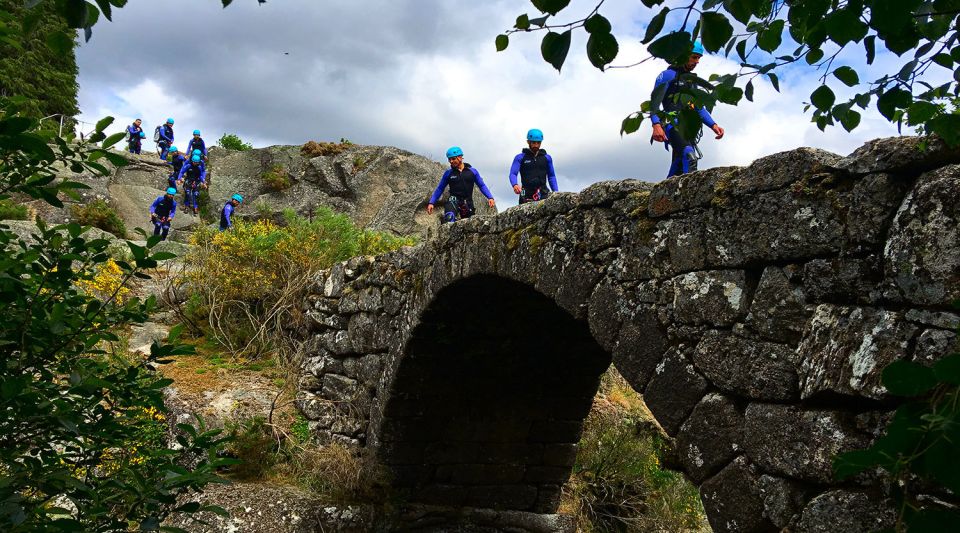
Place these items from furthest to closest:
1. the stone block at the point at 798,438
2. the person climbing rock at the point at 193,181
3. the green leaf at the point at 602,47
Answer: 1. the person climbing rock at the point at 193,181
2. the stone block at the point at 798,438
3. the green leaf at the point at 602,47

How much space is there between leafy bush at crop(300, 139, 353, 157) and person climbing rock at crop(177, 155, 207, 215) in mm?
2854

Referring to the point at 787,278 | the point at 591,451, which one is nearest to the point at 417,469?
the point at 591,451

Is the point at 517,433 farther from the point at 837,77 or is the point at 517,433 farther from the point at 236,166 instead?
the point at 236,166

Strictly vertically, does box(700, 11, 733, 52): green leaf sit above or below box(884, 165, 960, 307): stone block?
above

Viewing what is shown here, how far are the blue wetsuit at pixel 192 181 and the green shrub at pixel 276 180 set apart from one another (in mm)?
1652

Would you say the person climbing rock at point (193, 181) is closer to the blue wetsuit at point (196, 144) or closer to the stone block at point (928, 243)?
the blue wetsuit at point (196, 144)

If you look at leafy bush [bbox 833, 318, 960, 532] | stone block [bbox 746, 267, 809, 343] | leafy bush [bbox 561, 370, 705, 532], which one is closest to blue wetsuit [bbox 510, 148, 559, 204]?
leafy bush [bbox 561, 370, 705, 532]

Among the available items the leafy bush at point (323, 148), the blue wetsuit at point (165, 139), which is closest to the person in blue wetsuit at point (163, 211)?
the leafy bush at point (323, 148)

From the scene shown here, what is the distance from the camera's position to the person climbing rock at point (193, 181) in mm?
19031

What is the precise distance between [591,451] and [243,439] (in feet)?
14.1

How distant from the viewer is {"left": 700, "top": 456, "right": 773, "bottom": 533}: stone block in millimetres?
2975

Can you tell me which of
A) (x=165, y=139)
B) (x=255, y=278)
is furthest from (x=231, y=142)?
(x=255, y=278)

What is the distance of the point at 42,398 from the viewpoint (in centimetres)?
206

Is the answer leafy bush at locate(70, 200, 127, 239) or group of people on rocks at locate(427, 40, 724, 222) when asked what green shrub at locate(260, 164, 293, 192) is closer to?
leafy bush at locate(70, 200, 127, 239)
